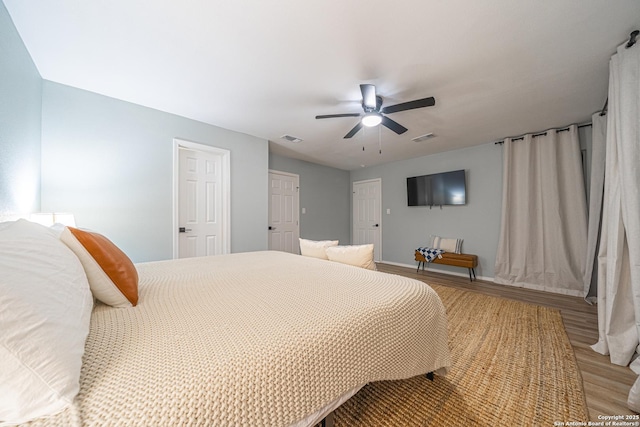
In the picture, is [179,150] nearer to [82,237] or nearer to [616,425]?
[82,237]

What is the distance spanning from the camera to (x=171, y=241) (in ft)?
9.52

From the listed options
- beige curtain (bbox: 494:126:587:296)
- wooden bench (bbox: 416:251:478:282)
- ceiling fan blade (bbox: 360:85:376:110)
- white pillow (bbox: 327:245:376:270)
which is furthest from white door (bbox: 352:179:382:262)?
white pillow (bbox: 327:245:376:270)

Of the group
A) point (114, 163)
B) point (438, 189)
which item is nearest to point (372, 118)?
point (438, 189)

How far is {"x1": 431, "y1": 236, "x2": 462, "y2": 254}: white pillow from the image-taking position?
4.24 m

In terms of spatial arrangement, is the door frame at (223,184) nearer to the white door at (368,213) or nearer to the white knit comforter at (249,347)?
the white knit comforter at (249,347)

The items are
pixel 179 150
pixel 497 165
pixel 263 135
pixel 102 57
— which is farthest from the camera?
pixel 497 165

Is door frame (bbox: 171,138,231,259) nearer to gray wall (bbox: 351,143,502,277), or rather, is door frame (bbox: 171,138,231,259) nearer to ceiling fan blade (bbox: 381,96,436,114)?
ceiling fan blade (bbox: 381,96,436,114)

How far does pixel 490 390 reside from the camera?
140 cm

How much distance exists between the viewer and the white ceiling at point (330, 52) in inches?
58.2

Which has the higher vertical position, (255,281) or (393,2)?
A: (393,2)

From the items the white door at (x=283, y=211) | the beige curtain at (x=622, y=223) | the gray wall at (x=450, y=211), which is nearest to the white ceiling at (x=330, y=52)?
the beige curtain at (x=622, y=223)

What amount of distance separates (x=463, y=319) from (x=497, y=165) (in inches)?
115

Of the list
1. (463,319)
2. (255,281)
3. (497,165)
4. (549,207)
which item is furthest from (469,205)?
(255,281)

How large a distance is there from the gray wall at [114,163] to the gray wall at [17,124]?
0.14 meters
